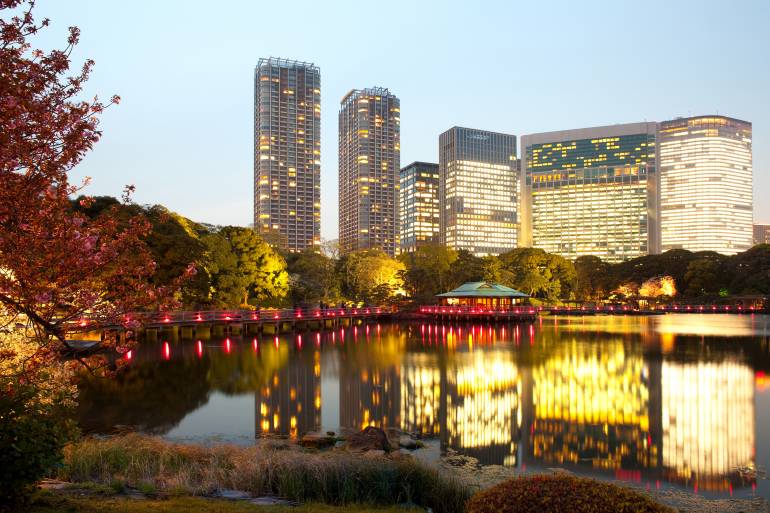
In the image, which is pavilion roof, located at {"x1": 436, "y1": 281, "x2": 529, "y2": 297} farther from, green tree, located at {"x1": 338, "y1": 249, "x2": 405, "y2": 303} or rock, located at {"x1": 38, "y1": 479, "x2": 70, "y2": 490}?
rock, located at {"x1": 38, "y1": 479, "x2": 70, "y2": 490}

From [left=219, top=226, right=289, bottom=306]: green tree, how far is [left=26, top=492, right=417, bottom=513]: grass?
4522cm

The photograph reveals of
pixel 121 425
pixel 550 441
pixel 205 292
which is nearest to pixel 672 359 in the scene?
pixel 550 441

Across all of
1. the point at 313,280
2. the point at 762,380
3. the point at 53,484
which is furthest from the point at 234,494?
the point at 313,280

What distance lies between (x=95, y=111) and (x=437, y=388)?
729 inches

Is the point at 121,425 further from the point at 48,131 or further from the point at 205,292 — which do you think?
the point at 205,292

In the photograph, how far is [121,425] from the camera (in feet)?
57.1

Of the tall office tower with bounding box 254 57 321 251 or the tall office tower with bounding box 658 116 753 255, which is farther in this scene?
the tall office tower with bounding box 658 116 753 255

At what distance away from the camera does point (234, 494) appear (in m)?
9.08

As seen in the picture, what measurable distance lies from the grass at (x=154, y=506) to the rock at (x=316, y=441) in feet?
21.4

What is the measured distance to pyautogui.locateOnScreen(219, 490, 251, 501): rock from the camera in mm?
8828

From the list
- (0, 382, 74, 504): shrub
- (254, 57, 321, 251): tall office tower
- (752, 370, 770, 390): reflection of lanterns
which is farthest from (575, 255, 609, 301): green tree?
(254, 57, 321, 251): tall office tower

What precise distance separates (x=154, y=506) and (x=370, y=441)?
7.09 m

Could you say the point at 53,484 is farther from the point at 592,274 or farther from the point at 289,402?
the point at 592,274

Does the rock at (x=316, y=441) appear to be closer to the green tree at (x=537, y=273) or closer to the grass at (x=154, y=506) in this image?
the grass at (x=154, y=506)
